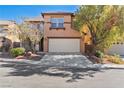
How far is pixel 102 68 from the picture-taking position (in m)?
15.0

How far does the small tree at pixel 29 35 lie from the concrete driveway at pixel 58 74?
2699 mm

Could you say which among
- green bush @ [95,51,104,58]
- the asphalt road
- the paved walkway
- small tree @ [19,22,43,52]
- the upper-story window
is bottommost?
the asphalt road

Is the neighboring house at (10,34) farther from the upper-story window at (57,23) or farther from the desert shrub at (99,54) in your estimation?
the desert shrub at (99,54)

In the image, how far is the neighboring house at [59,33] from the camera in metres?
20.1

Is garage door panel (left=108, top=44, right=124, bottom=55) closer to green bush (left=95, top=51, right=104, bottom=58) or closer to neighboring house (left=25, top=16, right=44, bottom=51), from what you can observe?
green bush (left=95, top=51, right=104, bottom=58)

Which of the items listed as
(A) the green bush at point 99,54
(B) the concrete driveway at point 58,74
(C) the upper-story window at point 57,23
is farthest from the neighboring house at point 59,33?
(B) the concrete driveway at point 58,74

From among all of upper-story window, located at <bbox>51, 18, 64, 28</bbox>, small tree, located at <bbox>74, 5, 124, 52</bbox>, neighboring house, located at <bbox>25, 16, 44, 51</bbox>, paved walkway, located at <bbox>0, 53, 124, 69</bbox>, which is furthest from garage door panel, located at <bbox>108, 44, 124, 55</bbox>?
upper-story window, located at <bbox>51, 18, 64, 28</bbox>

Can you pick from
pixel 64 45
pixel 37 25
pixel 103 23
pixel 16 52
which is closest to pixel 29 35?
pixel 37 25

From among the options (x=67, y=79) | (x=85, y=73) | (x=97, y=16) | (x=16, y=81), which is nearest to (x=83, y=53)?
(x=97, y=16)

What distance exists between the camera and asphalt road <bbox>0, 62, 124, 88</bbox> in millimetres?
11430

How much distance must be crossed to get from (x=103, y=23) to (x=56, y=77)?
19.6ft
